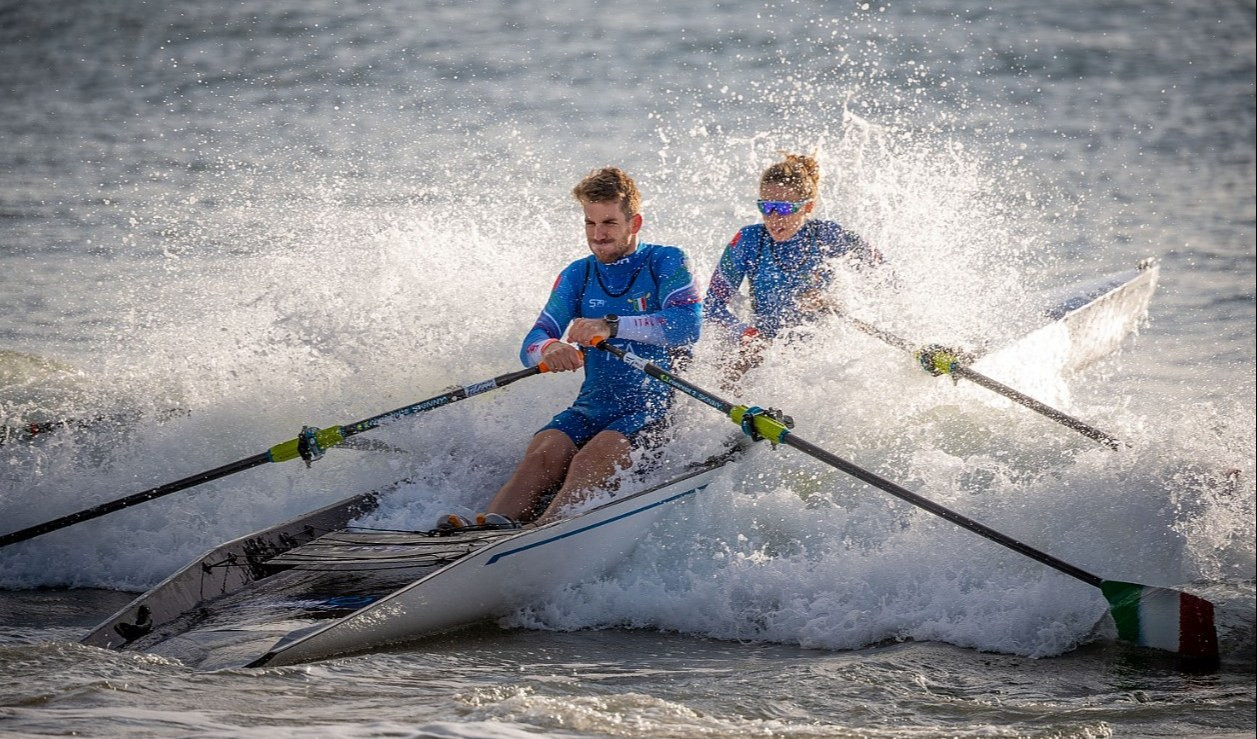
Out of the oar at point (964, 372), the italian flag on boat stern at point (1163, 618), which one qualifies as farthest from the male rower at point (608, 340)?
the italian flag on boat stern at point (1163, 618)

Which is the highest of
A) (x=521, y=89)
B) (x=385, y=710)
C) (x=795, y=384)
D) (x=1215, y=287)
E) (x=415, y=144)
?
(x=521, y=89)

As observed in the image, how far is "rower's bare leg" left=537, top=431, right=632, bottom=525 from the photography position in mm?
5359

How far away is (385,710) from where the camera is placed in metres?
3.78

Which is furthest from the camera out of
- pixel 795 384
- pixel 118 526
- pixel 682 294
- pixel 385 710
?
pixel 795 384

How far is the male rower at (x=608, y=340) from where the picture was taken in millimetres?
5543

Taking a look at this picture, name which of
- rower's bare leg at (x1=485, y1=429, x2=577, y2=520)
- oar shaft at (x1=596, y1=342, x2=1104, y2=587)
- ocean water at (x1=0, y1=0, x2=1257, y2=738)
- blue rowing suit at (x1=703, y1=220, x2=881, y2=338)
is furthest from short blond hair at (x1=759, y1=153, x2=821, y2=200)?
rower's bare leg at (x1=485, y1=429, x2=577, y2=520)

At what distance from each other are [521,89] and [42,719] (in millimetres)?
15687

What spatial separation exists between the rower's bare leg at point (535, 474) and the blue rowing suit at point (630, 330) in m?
0.11

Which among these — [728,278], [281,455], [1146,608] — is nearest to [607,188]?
[728,278]

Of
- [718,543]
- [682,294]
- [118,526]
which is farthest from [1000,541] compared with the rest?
[118,526]

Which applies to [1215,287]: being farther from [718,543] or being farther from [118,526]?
[118,526]

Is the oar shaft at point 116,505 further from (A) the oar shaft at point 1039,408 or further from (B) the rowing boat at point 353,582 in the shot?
(A) the oar shaft at point 1039,408

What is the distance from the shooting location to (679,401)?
6043 millimetres

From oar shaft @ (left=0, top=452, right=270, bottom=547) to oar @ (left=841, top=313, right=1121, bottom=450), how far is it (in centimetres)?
336
